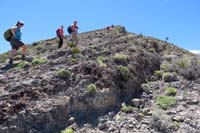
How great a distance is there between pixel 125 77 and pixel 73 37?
25.5 feet

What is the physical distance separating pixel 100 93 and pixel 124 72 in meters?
2.42

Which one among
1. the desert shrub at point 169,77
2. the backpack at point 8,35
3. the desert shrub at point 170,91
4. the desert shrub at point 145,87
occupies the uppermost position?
the backpack at point 8,35

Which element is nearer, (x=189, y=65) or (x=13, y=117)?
(x=13, y=117)

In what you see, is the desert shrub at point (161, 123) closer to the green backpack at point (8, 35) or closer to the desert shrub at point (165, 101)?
the desert shrub at point (165, 101)

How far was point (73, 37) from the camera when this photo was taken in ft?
82.2

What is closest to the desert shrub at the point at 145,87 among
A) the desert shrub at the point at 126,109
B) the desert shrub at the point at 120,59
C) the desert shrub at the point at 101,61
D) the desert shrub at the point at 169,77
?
the desert shrub at the point at 169,77

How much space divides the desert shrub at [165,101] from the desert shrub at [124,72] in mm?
1675

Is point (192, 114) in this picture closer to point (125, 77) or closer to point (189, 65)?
point (125, 77)

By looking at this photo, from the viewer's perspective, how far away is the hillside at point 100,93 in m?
14.6

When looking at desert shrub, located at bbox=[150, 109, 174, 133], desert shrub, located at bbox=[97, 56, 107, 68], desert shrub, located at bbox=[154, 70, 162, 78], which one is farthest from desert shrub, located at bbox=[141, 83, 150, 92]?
desert shrub, located at bbox=[150, 109, 174, 133]

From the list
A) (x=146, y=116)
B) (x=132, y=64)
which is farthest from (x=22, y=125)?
(x=132, y=64)

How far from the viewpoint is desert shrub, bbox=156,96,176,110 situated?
16.8m

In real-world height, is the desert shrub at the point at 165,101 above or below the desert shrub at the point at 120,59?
below

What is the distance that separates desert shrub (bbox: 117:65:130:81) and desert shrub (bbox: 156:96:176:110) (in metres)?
1.67
